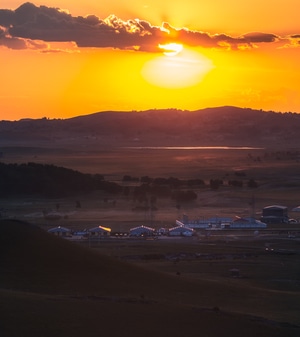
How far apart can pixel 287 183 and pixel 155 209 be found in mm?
27925

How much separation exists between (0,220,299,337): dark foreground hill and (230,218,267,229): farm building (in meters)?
29.9

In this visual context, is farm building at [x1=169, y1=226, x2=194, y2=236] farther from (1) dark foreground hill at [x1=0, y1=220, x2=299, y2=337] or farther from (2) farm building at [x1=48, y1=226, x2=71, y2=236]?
(1) dark foreground hill at [x1=0, y1=220, x2=299, y2=337]

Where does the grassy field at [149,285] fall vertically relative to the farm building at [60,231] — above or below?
below

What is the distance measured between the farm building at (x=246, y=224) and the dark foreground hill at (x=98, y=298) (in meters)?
29.9

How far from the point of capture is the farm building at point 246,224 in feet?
227

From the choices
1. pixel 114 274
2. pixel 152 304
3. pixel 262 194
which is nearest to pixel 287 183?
pixel 262 194

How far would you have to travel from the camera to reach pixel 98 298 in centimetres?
3134

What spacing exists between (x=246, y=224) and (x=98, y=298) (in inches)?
1531

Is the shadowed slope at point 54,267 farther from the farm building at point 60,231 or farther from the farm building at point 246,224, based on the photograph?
the farm building at point 246,224

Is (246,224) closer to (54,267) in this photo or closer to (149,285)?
(149,285)

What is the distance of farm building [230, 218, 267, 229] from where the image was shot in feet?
227

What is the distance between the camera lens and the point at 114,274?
37750 mm

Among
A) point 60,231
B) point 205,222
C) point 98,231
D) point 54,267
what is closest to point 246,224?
point 205,222

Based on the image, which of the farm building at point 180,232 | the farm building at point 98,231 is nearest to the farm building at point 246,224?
the farm building at point 180,232
